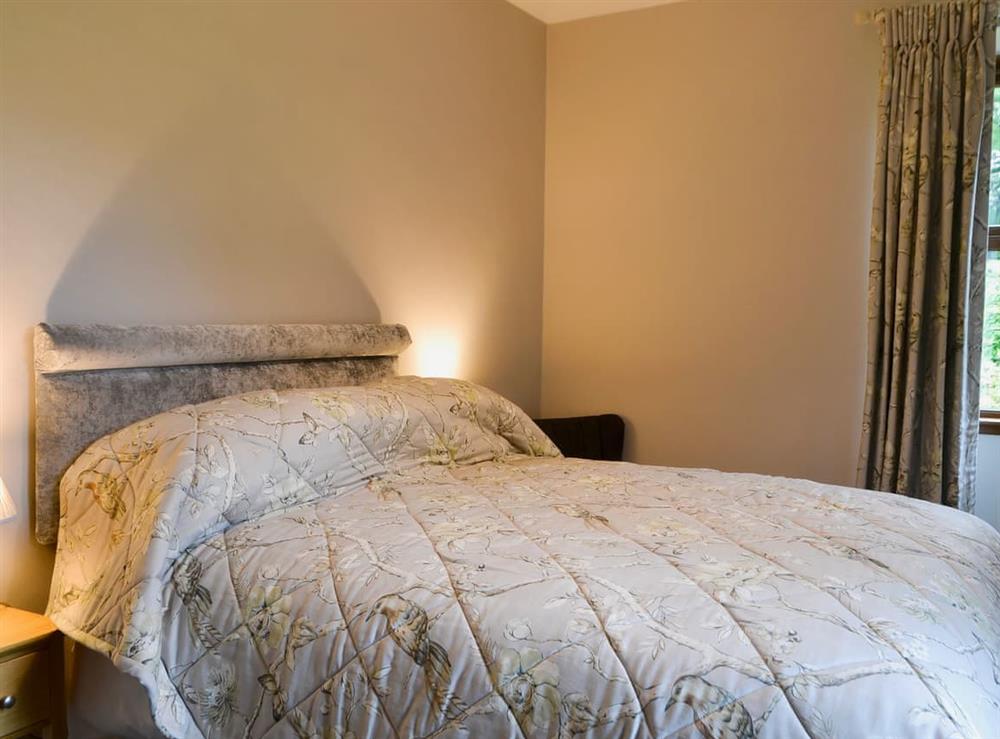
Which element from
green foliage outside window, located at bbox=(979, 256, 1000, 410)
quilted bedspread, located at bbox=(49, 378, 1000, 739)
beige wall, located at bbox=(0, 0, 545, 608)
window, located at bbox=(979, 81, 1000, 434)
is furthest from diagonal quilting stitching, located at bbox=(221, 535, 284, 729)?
green foliage outside window, located at bbox=(979, 256, 1000, 410)

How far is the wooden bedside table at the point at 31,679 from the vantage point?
1.61 meters

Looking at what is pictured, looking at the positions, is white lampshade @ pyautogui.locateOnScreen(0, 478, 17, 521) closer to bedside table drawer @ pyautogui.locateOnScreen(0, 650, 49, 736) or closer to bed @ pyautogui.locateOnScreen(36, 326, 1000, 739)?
bed @ pyautogui.locateOnScreen(36, 326, 1000, 739)

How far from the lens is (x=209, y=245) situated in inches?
92.0

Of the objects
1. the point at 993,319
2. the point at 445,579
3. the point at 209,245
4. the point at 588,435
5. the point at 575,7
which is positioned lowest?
the point at 588,435

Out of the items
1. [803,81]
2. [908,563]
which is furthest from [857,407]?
[908,563]

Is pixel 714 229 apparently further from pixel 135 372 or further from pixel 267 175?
pixel 135 372

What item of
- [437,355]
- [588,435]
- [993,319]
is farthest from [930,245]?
[437,355]

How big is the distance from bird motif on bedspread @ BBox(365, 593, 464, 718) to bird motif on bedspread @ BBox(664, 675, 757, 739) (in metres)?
0.34

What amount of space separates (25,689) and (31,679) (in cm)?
2

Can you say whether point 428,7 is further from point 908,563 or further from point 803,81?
point 908,563

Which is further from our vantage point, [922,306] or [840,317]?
[840,317]

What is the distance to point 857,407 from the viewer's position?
3.26 m

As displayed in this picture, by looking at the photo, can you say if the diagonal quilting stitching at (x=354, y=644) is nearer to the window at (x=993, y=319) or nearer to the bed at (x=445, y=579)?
the bed at (x=445, y=579)

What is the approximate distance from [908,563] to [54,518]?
5.99 feet
